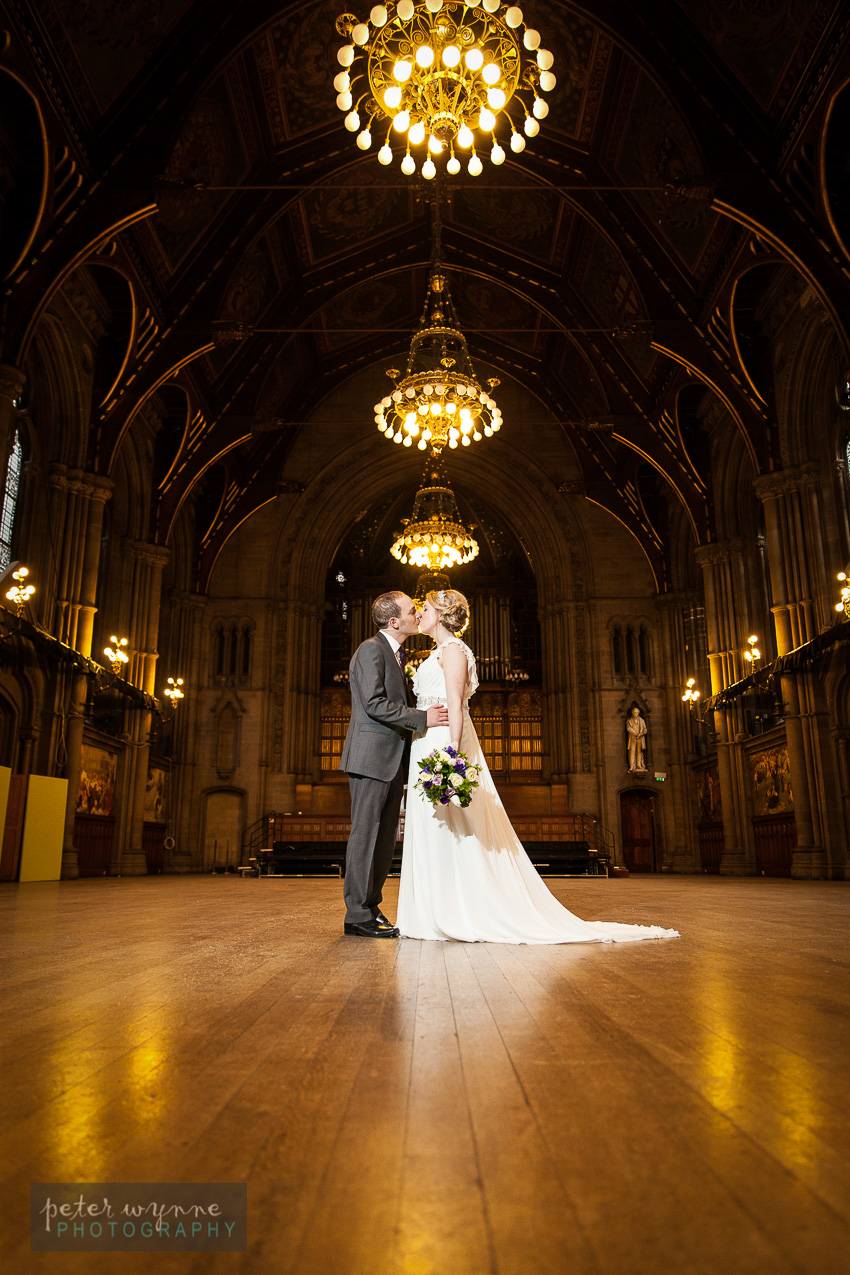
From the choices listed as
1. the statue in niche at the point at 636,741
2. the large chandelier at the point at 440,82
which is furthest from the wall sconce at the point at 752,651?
the large chandelier at the point at 440,82

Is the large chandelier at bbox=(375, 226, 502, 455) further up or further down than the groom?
further up

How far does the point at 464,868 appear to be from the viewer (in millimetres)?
4836

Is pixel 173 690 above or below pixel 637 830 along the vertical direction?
above

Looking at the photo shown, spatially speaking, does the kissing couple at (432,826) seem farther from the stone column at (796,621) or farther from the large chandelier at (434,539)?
the large chandelier at (434,539)

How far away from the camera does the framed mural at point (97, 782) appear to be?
18.2 m

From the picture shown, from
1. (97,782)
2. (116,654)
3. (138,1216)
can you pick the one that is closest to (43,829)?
(97,782)

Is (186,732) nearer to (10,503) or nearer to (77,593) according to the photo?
(77,593)

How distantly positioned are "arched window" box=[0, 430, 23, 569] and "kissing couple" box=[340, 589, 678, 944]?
13.3m

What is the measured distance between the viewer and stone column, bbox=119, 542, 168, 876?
20219mm

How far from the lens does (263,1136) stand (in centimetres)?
150

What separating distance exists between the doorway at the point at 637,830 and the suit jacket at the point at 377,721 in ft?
67.7

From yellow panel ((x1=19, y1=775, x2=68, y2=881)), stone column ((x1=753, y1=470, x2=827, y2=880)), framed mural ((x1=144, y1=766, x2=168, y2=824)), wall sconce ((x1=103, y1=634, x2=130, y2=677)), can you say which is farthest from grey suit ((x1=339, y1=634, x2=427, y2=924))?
framed mural ((x1=144, y1=766, x2=168, y2=824))

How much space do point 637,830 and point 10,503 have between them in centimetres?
1781

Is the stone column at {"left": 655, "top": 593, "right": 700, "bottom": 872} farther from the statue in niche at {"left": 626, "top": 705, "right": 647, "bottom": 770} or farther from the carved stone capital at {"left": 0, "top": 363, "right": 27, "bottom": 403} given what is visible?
the carved stone capital at {"left": 0, "top": 363, "right": 27, "bottom": 403}
